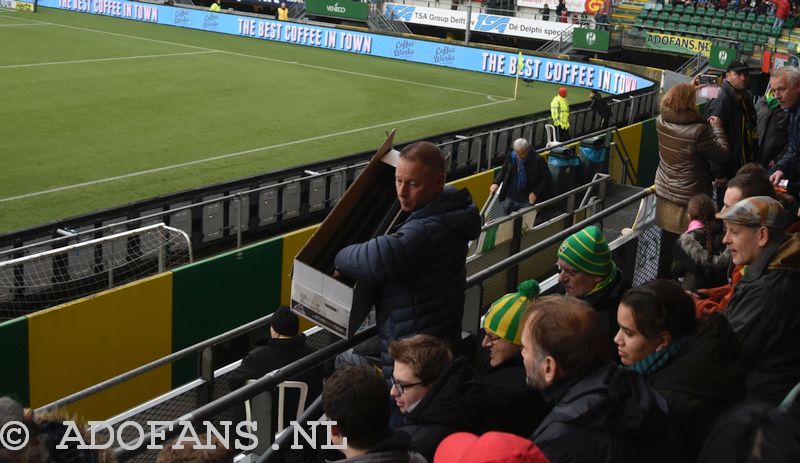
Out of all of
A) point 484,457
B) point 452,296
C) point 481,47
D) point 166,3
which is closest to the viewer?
point 484,457

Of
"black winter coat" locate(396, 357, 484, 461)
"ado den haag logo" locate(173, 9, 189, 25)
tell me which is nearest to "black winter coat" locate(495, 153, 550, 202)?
"black winter coat" locate(396, 357, 484, 461)

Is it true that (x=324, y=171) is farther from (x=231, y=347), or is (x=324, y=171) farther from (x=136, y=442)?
(x=136, y=442)

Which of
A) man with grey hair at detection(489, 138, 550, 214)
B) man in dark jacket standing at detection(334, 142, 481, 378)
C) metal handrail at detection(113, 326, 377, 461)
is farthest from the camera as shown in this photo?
man with grey hair at detection(489, 138, 550, 214)

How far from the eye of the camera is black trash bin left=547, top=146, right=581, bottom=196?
14094mm

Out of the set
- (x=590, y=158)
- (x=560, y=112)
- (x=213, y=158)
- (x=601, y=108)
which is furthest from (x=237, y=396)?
(x=601, y=108)

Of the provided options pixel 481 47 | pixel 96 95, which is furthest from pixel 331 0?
pixel 96 95

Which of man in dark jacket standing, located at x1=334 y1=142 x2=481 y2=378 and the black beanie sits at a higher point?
man in dark jacket standing, located at x1=334 y1=142 x2=481 y2=378

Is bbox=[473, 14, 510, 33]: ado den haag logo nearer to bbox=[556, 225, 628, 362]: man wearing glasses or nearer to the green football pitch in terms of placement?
the green football pitch

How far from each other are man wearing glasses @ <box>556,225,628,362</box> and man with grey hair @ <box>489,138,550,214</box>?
23.8 feet

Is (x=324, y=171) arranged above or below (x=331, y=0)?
below

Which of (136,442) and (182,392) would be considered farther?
(182,392)

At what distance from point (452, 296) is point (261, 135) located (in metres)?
18.3

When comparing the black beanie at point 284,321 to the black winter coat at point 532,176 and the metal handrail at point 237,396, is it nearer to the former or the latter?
the metal handrail at point 237,396

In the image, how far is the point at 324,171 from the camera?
47.6ft
